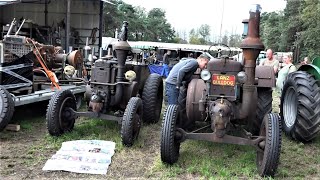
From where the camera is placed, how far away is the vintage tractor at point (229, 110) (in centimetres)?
454

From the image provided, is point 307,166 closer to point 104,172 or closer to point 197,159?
point 197,159

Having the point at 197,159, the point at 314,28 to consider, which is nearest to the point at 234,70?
the point at 197,159

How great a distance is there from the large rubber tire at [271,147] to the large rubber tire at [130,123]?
6.18ft

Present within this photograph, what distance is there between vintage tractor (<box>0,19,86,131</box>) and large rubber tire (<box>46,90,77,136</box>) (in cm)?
47

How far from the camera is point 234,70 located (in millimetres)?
5148

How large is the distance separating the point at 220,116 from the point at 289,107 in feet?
8.76

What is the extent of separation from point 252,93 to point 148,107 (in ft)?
8.08

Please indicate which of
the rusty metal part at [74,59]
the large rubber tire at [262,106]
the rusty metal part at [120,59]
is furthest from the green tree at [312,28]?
the rusty metal part at [120,59]

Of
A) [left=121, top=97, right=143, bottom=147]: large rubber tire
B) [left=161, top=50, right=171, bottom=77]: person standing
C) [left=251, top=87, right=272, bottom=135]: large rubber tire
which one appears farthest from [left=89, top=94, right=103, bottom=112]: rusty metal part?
[left=161, top=50, right=171, bottom=77]: person standing

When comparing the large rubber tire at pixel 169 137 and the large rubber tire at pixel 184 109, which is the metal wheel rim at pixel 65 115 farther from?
Result: the large rubber tire at pixel 169 137

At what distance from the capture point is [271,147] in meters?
4.39

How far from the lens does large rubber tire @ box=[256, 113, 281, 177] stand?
439 cm

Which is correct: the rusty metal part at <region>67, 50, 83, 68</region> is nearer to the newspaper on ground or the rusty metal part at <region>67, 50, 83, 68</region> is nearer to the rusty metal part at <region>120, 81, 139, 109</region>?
the rusty metal part at <region>120, 81, 139, 109</region>

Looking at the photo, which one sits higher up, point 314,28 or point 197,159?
point 314,28
